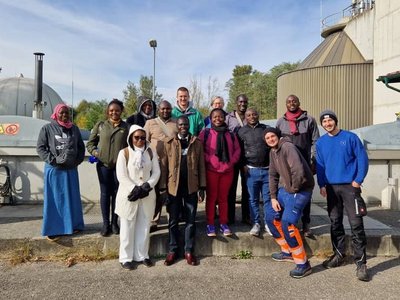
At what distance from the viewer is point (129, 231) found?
4176 millimetres

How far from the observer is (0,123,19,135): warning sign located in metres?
7.87

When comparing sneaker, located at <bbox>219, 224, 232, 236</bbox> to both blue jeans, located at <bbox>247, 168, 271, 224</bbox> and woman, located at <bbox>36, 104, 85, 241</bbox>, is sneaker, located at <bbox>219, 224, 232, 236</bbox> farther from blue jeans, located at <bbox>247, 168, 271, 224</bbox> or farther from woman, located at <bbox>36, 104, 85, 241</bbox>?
woman, located at <bbox>36, 104, 85, 241</bbox>

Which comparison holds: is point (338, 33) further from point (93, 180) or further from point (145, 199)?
point (145, 199)

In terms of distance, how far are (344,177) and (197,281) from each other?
2113mm

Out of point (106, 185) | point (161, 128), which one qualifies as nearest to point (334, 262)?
point (161, 128)

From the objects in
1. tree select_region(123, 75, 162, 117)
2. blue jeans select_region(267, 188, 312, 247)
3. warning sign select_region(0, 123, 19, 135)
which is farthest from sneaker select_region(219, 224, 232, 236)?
tree select_region(123, 75, 162, 117)

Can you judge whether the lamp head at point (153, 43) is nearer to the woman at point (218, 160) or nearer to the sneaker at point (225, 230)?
the woman at point (218, 160)

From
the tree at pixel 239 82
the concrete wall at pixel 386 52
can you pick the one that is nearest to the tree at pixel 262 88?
the tree at pixel 239 82

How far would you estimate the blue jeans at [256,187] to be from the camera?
15.2 ft

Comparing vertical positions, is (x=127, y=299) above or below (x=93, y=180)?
below

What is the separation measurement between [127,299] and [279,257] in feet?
6.81

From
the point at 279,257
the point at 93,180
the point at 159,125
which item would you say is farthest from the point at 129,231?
the point at 93,180

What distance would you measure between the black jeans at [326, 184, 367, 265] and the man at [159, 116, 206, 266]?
1.62 m

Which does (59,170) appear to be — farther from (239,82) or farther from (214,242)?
(239,82)
